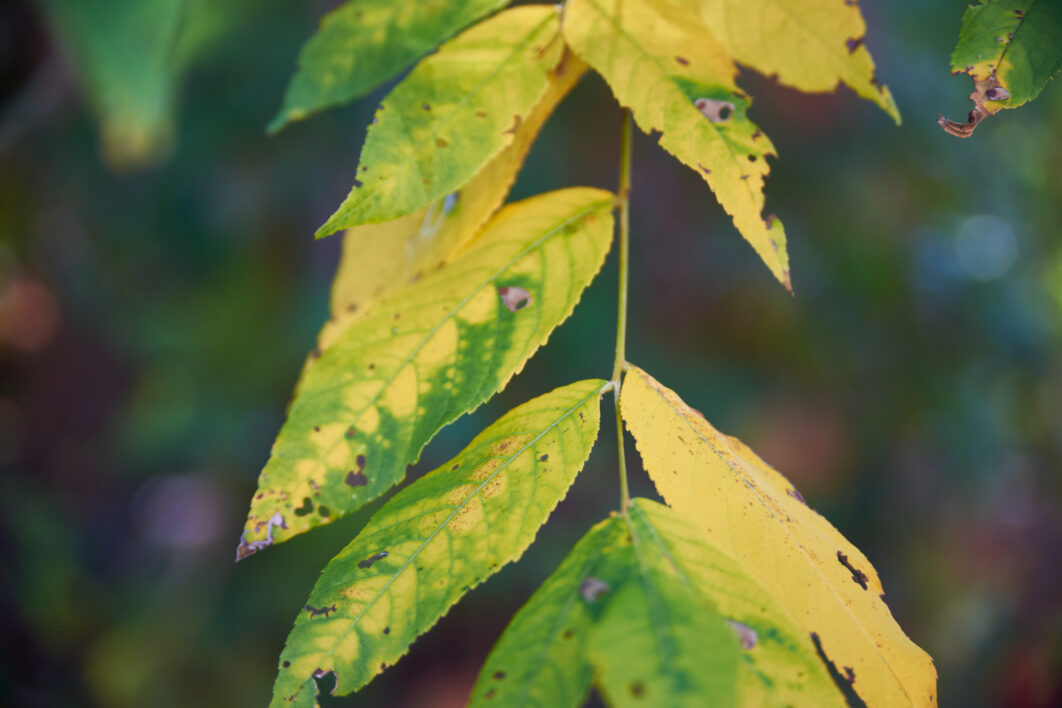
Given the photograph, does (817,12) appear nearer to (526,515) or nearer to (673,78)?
(673,78)

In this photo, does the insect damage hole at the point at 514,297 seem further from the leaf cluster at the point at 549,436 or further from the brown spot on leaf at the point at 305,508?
the brown spot on leaf at the point at 305,508

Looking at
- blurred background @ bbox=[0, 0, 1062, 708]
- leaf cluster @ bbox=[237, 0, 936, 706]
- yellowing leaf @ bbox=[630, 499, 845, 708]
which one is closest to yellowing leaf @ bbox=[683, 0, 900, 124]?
leaf cluster @ bbox=[237, 0, 936, 706]

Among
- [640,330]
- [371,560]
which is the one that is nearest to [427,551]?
[371,560]

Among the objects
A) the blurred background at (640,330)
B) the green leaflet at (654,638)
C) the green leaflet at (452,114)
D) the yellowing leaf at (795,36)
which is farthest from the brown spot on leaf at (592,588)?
the blurred background at (640,330)

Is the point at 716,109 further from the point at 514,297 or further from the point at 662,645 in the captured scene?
the point at 662,645

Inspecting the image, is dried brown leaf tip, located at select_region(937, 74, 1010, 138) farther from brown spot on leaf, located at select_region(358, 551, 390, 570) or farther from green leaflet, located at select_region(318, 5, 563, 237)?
brown spot on leaf, located at select_region(358, 551, 390, 570)

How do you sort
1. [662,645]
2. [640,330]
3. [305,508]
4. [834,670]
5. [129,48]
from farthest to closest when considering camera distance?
[640,330] → [834,670] → [129,48] → [305,508] → [662,645]
